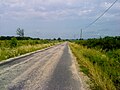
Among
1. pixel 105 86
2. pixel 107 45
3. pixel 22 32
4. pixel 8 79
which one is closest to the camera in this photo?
pixel 105 86

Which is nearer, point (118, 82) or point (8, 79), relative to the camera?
point (118, 82)

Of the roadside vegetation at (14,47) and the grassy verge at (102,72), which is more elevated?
the grassy verge at (102,72)

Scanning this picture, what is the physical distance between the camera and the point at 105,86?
29.3 ft

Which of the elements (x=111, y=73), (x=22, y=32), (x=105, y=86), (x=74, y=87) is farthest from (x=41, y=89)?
(x=22, y=32)

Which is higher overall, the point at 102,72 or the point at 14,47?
the point at 102,72

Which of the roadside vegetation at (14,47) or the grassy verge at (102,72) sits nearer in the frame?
the grassy verge at (102,72)

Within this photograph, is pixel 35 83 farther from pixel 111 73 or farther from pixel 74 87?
pixel 111 73

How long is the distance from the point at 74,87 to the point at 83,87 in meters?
0.36

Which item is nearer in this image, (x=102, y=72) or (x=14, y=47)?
(x=102, y=72)

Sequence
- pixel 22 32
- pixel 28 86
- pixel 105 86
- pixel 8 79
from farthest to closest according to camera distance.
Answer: pixel 22 32, pixel 8 79, pixel 28 86, pixel 105 86

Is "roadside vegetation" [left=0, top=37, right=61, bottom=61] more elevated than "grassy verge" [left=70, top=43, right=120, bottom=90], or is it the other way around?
"grassy verge" [left=70, top=43, right=120, bottom=90]

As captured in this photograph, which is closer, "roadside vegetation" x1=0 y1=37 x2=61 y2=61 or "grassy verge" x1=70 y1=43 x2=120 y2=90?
"grassy verge" x1=70 y1=43 x2=120 y2=90

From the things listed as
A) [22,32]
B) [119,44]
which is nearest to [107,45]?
[119,44]

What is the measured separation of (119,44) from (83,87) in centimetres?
2780
